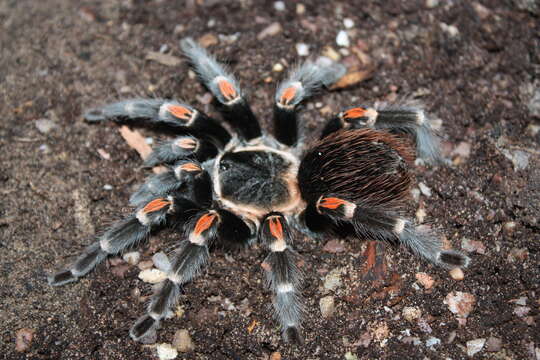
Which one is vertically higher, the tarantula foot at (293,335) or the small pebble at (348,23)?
the small pebble at (348,23)

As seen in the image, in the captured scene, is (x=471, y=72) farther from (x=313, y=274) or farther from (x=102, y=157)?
(x=102, y=157)

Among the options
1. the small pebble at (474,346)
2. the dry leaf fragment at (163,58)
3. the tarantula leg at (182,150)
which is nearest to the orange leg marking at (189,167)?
the tarantula leg at (182,150)

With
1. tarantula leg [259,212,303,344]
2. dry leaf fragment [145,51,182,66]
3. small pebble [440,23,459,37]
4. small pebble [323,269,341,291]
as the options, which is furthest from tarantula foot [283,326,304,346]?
small pebble [440,23,459,37]

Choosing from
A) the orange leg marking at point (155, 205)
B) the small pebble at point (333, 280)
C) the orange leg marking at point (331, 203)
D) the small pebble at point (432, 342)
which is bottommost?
the small pebble at point (432, 342)

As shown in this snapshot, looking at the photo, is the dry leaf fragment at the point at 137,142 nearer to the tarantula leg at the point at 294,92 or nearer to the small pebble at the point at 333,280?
the tarantula leg at the point at 294,92

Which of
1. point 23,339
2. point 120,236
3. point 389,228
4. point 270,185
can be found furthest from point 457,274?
point 23,339

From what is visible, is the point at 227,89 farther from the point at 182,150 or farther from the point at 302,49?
the point at 302,49
